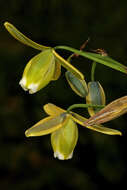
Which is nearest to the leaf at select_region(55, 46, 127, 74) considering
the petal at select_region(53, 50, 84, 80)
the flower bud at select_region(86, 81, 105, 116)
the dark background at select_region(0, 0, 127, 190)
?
the petal at select_region(53, 50, 84, 80)

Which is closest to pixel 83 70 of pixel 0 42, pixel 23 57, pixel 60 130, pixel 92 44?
pixel 92 44

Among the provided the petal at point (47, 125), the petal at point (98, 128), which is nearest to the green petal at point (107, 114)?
the petal at point (98, 128)

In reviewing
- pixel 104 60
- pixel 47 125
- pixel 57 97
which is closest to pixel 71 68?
pixel 104 60

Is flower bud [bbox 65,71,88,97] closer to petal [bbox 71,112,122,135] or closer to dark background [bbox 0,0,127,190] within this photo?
petal [bbox 71,112,122,135]

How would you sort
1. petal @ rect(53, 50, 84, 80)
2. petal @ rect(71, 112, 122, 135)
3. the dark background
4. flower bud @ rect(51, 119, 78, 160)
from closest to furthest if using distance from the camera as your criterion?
1. petal @ rect(53, 50, 84, 80)
2. petal @ rect(71, 112, 122, 135)
3. flower bud @ rect(51, 119, 78, 160)
4. the dark background

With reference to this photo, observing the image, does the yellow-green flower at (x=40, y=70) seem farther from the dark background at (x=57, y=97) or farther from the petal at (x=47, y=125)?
the dark background at (x=57, y=97)

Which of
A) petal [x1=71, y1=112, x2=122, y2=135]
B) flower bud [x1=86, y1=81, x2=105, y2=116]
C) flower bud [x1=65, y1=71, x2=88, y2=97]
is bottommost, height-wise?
petal [x1=71, y1=112, x2=122, y2=135]

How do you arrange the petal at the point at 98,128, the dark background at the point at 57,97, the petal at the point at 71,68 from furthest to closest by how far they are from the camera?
the dark background at the point at 57,97
the petal at the point at 98,128
the petal at the point at 71,68
